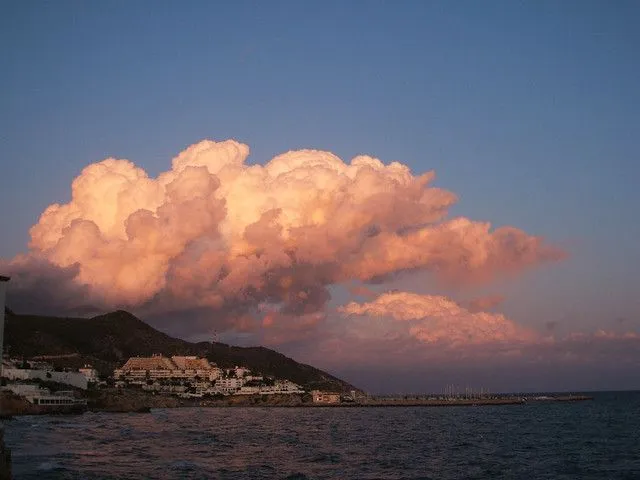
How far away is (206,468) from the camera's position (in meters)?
64.9

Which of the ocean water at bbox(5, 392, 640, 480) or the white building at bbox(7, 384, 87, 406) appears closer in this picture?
the ocean water at bbox(5, 392, 640, 480)

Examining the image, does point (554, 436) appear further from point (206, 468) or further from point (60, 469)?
point (60, 469)

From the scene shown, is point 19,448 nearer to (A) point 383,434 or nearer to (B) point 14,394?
(A) point 383,434

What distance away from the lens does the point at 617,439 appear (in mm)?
107750

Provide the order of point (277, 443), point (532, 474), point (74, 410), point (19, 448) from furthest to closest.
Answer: point (74, 410) < point (277, 443) < point (19, 448) < point (532, 474)

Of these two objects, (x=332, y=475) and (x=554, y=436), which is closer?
(x=332, y=475)

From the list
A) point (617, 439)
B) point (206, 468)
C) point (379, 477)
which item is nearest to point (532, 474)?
point (379, 477)

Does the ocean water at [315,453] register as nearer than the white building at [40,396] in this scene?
Yes

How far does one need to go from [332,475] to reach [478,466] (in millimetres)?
17854

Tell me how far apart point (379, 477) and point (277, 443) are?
3676cm

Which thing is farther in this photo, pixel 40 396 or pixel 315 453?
pixel 40 396

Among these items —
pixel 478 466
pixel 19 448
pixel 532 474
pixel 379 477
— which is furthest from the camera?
pixel 19 448

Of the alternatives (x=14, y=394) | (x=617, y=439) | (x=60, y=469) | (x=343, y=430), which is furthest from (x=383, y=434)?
(x=14, y=394)

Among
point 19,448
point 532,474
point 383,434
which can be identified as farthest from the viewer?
point 383,434
